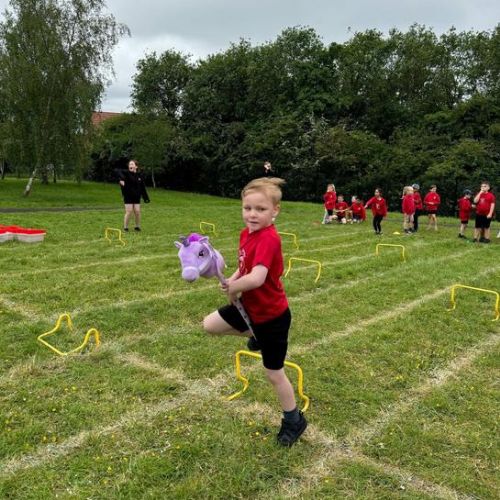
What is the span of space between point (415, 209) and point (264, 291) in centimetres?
1459

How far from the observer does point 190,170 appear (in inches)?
1677

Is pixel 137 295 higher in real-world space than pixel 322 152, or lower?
lower

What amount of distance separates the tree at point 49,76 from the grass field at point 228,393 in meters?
17.5

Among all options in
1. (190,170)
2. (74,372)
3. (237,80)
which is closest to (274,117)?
(237,80)

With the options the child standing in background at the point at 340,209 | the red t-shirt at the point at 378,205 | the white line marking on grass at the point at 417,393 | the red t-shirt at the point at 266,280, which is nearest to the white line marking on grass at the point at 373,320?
the white line marking on grass at the point at 417,393

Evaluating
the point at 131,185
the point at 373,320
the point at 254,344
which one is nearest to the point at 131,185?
the point at 131,185

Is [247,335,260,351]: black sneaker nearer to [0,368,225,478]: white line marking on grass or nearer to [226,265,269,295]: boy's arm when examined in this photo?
[226,265,269,295]: boy's arm

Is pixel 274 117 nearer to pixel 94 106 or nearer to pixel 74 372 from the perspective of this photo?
pixel 94 106

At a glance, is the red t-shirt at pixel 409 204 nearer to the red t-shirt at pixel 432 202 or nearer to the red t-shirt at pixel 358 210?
the red t-shirt at pixel 432 202

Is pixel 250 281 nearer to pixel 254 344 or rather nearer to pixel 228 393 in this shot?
pixel 254 344

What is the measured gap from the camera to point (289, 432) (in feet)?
11.5

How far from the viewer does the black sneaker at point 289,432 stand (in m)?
3.48

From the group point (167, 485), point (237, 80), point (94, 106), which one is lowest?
point (167, 485)

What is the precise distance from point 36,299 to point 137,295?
139 centimetres
